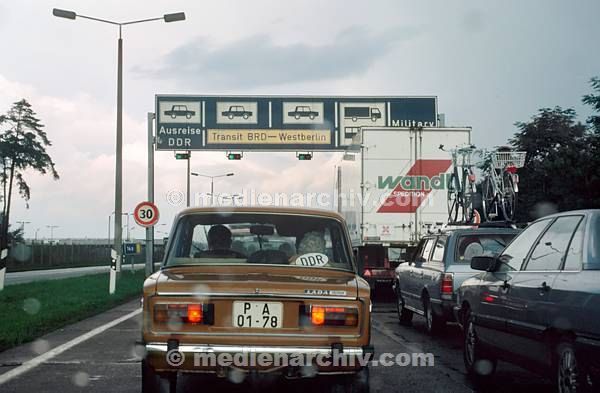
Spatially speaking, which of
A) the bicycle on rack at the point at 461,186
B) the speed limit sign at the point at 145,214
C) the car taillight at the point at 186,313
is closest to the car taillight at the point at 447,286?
the car taillight at the point at 186,313

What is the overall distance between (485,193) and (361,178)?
3217 mm

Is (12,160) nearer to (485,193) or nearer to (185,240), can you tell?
(485,193)

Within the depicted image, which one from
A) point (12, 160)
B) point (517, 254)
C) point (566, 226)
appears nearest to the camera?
point (566, 226)

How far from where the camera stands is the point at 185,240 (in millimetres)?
7023

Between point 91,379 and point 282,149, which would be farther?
point 282,149

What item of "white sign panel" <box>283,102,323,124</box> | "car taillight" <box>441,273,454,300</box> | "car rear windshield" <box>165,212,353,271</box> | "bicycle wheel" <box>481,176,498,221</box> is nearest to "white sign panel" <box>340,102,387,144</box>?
"white sign panel" <box>283,102,323,124</box>

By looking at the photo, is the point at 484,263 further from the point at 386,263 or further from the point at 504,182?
the point at 386,263

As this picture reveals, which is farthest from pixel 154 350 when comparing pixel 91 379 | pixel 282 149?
pixel 282 149

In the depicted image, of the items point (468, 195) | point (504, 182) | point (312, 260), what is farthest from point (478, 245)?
point (468, 195)

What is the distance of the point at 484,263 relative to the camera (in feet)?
26.3

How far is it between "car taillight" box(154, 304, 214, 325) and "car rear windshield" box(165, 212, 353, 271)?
0.97 meters

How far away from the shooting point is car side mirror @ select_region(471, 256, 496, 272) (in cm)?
798

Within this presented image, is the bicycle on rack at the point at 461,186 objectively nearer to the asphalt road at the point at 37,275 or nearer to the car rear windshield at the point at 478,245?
the car rear windshield at the point at 478,245

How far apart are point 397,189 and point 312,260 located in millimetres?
13395
